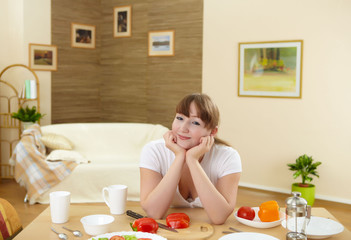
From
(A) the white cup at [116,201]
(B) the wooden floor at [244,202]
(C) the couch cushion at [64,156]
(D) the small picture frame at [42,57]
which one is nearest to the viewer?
(A) the white cup at [116,201]

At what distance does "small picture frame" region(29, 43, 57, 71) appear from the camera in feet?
18.5

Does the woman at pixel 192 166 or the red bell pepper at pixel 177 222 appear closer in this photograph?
the red bell pepper at pixel 177 222

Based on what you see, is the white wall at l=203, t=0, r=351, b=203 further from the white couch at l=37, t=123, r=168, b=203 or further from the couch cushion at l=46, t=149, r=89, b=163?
the couch cushion at l=46, t=149, r=89, b=163

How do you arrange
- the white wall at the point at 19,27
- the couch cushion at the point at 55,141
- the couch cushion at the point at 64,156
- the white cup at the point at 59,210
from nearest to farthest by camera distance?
1. the white cup at the point at 59,210
2. the couch cushion at the point at 64,156
3. the couch cushion at the point at 55,141
4. the white wall at the point at 19,27

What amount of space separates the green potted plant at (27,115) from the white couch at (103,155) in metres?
0.21

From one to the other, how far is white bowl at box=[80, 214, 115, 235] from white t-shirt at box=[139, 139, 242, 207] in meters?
0.48

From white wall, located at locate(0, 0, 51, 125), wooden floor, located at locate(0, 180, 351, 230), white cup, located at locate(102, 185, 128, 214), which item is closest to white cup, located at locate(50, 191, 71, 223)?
white cup, located at locate(102, 185, 128, 214)

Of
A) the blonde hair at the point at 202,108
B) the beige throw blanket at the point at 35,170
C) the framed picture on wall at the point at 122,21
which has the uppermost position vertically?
the framed picture on wall at the point at 122,21

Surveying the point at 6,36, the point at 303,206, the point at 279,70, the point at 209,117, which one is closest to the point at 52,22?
the point at 6,36

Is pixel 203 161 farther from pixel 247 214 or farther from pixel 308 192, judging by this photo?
pixel 308 192

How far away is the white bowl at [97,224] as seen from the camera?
1.51 meters

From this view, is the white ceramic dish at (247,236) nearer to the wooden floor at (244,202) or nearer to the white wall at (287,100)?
the wooden floor at (244,202)

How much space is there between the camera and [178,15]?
570 cm

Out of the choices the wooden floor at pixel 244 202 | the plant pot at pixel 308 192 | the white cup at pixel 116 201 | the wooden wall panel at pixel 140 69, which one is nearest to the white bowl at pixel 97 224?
the white cup at pixel 116 201
